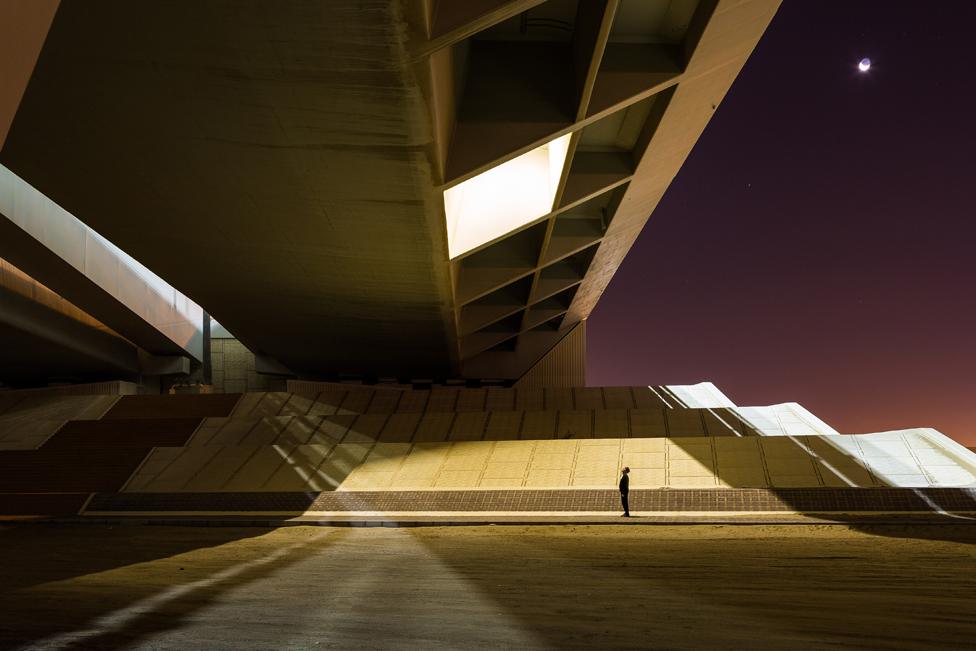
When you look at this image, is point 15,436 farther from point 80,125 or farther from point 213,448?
point 80,125

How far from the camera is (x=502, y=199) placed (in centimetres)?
1411

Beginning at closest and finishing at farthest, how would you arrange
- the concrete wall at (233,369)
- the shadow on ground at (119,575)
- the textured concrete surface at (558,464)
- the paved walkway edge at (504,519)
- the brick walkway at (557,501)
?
1. the shadow on ground at (119,575)
2. the paved walkway edge at (504,519)
3. the brick walkway at (557,501)
4. the textured concrete surface at (558,464)
5. the concrete wall at (233,369)

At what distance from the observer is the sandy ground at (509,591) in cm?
454

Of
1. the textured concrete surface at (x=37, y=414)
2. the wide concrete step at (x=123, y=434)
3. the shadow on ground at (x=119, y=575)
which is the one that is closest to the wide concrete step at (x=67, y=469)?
the wide concrete step at (x=123, y=434)

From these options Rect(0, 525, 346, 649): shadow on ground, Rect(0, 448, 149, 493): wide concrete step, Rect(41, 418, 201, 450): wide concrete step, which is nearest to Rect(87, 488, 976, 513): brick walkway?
Rect(0, 448, 149, 493): wide concrete step

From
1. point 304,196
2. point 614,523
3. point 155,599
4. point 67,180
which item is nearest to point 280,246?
→ point 304,196

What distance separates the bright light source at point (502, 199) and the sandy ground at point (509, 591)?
17.8 feet

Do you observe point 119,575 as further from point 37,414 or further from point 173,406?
Result: point 37,414

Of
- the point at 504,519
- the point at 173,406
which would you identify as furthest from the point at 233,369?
the point at 504,519

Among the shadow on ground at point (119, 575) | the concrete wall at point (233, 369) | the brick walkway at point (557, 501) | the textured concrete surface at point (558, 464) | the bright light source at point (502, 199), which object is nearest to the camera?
the shadow on ground at point (119, 575)

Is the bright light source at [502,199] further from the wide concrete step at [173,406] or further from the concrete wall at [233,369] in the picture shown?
the concrete wall at [233,369]

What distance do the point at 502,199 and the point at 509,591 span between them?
908cm

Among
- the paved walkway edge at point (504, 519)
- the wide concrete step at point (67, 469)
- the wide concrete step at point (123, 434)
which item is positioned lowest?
the paved walkway edge at point (504, 519)

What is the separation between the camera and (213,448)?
17297 mm
